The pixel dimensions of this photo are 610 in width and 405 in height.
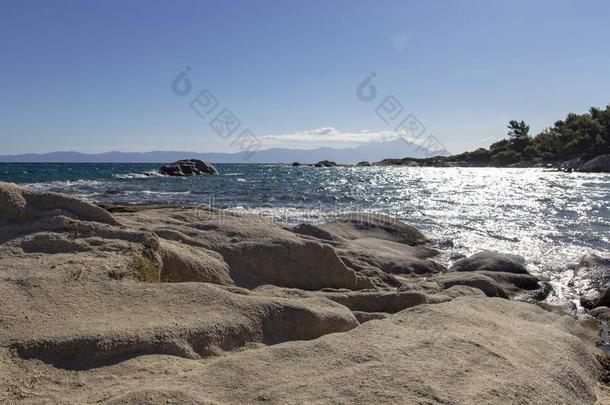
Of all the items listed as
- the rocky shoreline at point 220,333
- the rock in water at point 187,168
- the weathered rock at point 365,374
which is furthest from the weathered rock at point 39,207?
the rock in water at point 187,168

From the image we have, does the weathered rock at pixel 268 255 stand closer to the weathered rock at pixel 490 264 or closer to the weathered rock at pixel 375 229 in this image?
the weathered rock at pixel 490 264

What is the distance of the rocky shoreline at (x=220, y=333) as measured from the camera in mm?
3615

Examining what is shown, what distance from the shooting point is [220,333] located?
454cm

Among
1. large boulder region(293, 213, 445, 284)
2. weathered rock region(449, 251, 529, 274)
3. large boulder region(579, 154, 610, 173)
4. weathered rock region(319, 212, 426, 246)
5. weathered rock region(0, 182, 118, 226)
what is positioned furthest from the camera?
large boulder region(579, 154, 610, 173)

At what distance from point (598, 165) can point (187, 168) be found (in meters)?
63.6

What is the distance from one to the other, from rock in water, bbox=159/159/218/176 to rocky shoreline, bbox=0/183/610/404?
55.8 meters

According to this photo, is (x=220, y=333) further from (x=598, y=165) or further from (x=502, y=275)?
(x=598, y=165)

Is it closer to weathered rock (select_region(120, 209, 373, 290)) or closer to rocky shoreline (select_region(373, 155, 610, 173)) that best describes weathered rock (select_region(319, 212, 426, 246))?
weathered rock (select_region(120, 209, 373, 290))

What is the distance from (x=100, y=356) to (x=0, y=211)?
133 inches

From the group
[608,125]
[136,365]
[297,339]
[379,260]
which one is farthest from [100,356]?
[608,125]

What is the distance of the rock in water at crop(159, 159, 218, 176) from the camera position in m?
61.5

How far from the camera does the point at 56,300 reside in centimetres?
455

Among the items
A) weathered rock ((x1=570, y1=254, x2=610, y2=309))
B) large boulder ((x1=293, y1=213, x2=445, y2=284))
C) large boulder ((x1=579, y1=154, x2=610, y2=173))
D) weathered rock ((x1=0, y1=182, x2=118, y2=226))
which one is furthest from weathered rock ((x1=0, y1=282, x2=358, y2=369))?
large boulder ((x1=579, y1=154, x2=610, y2=173))

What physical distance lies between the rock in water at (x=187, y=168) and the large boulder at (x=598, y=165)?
5965cm
